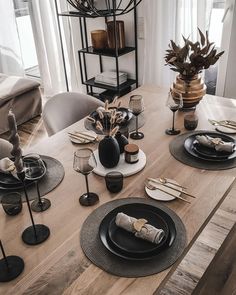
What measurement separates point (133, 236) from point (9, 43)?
3865 millimetres

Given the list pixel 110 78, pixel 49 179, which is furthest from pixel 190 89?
pixel 110 78

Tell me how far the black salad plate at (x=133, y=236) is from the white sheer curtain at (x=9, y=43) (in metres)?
3.70

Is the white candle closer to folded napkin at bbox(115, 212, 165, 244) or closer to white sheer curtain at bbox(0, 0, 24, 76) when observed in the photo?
folded napkin at bbox(115, 212, 165, 244)

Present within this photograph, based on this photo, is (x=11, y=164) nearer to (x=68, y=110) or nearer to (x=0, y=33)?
(x=68, y=110)

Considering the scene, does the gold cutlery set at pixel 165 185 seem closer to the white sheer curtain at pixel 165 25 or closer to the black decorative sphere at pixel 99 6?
the black decorative sphere at pixel 99 6

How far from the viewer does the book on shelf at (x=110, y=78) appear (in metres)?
3.20

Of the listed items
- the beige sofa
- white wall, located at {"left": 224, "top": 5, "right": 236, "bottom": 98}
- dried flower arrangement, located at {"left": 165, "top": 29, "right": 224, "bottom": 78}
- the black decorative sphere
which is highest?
the black decorative sphere

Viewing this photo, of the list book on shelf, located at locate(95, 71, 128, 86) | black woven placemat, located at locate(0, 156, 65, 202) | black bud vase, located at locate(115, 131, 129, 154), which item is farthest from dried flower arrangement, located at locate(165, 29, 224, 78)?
book on shelf, located at locate(95, 71, 128, 86)

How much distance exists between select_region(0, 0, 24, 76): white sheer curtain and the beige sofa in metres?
0.76

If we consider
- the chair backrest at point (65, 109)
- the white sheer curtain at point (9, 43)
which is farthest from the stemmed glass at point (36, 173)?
the white sheer curtain at point (9, 43)

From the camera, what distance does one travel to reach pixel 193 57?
5.50 feet

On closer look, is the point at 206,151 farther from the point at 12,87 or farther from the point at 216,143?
the point at 12,87

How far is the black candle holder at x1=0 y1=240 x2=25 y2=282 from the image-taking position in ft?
3.17

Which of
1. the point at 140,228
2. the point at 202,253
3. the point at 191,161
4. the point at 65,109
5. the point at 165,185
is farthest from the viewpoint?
the point at 65,109
